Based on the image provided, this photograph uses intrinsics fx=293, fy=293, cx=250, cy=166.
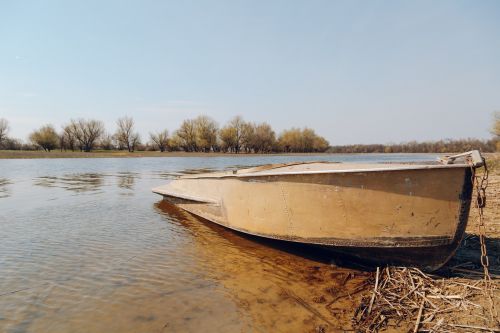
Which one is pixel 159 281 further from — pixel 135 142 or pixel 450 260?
pixel 135 142

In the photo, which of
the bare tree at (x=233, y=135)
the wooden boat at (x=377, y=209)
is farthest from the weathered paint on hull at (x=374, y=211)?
the bare tree at (x=233, y=135)

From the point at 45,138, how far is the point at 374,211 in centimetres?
7230

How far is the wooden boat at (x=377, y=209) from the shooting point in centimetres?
339

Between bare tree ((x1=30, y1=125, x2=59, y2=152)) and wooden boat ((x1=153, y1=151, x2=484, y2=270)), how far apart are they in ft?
231

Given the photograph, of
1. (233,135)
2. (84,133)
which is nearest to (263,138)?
(233,135)

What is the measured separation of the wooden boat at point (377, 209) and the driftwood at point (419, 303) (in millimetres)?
300

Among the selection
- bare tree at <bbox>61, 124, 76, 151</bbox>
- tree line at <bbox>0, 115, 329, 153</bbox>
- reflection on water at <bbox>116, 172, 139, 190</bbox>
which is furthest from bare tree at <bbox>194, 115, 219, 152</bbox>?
reflection on water at <bbox>116, 172, 139, 190</bbox>

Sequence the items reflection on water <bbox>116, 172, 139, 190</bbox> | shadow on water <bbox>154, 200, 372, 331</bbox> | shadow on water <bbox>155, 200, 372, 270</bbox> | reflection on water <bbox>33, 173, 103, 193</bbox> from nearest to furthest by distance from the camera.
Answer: shadow on water <bbox>154, 200, 372, 331</bbox> < shadow on water <bbox>155, 200, 372, 270</bbox> < reflection on water <bbox>33, 173, 103, 193</bbox> < reflection on water <bbox>116, 172, 139, 190</bbox>

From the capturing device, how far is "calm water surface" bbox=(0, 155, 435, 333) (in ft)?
9.92

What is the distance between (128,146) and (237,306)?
7749 centimetres

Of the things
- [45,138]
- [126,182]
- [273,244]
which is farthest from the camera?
[45,138]

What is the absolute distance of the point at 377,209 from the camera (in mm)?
3670

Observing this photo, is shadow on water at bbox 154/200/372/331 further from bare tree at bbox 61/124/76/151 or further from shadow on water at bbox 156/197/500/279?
bare tree at bbox 61/124/76/151

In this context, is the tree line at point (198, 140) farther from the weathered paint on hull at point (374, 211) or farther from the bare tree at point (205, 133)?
the weathered paint on hull at point (374, 211)
